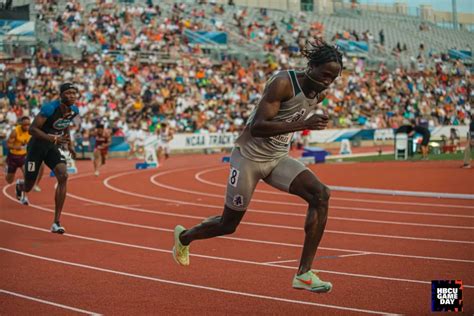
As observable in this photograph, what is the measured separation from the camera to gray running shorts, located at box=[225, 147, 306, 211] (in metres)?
7.01

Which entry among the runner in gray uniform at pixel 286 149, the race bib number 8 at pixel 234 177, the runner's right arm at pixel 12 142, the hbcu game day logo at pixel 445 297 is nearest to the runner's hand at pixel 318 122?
the runner in gray uniform at pixel 286 149

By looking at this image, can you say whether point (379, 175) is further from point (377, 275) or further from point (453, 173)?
point (377, 275)

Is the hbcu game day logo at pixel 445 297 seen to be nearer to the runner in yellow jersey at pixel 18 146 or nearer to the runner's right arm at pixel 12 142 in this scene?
the runner in yellow jersey at pixel 18 146

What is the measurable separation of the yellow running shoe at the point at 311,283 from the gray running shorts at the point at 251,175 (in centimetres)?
67

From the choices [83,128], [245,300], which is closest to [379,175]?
[83,128]

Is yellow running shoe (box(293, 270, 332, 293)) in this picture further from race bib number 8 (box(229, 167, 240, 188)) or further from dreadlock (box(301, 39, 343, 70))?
dreadlock (box(301, 39, 343, 70))

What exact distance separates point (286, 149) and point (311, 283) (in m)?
1.10

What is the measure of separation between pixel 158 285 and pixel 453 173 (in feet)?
52.9

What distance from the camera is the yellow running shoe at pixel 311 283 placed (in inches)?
262

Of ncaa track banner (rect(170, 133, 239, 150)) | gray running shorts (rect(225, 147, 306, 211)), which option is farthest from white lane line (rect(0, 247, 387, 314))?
ncaa track banner (rect(170, 133, 239, 150))

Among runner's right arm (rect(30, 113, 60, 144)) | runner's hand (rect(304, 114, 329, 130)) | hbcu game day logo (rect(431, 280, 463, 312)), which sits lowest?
hbcu game day logo (rect(431, 280, 463, 312))

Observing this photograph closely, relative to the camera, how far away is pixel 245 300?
23.6ft

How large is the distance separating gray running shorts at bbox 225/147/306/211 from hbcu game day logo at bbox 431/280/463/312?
1383 mm

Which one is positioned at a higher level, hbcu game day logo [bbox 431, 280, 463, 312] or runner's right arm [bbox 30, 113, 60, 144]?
runner's right arm [bbox 30, 113, 60, 144]
